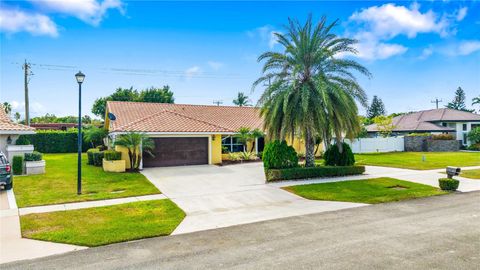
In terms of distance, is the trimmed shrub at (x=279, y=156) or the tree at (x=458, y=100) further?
the tree at (x=458, y=100)

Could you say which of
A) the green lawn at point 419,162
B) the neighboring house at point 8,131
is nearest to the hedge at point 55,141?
the neighboring house at point 8,131

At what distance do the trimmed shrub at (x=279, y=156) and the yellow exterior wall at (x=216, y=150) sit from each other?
700 cm

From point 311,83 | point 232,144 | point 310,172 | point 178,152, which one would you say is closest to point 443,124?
point 232,144

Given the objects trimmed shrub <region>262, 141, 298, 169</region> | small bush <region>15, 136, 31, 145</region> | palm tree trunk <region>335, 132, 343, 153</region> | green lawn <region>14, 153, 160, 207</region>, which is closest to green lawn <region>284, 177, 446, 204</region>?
trimmed shrub <region>262, 141, 298, 169</region>

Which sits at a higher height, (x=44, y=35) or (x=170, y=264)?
(x=44, y=35)

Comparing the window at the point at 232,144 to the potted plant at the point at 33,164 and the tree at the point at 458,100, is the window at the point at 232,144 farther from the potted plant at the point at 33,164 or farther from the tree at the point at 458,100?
the tree at the point at 458,100

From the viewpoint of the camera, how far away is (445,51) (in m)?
21.6

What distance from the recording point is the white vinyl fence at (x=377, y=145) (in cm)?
3152

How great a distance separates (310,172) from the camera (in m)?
16.2

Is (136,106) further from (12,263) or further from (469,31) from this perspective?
(469,31)

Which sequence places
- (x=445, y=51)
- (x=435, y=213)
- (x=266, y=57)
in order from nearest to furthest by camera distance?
(x=435, y=213) → (x=266, y=57) → (x=445, y=51)

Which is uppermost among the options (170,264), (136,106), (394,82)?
(394,82)

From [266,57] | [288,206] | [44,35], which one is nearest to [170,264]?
[288,206]

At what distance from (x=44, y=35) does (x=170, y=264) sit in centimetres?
1772
